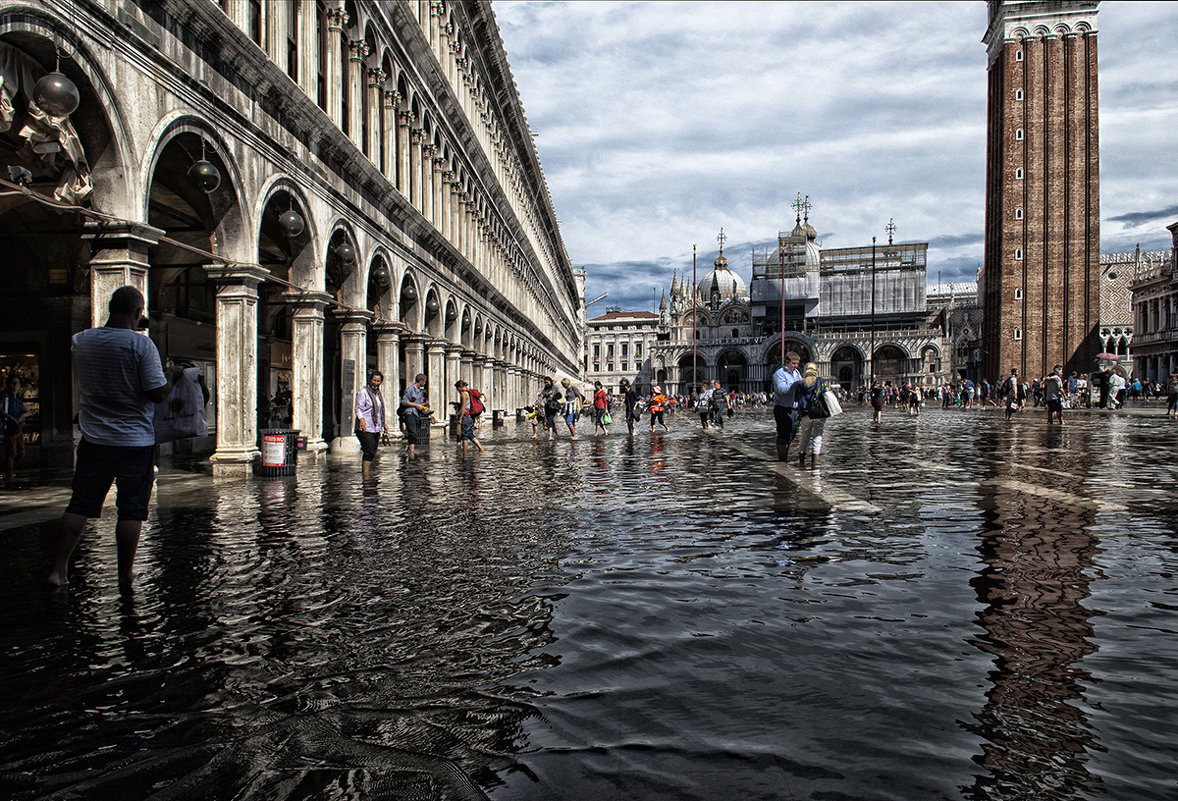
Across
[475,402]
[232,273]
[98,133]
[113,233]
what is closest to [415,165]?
[475,402]

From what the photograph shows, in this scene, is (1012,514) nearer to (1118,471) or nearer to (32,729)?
(1118,471)

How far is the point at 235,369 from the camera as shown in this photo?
1280cm

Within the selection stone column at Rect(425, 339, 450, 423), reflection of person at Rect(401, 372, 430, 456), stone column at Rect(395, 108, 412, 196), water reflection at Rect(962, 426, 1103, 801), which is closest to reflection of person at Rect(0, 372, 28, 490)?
reflection of person at Rect(401, 372, 430, 456)

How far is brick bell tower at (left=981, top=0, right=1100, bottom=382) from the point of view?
211ft

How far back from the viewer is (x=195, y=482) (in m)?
11.9

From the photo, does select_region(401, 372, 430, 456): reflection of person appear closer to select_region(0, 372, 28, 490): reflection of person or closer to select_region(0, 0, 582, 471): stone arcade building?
select_region(0, 0, 582, 471): stone arcade building

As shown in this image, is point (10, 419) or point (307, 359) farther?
point (307, 359)

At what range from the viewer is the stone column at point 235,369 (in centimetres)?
1260

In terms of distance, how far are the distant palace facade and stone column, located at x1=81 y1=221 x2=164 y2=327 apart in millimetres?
79020

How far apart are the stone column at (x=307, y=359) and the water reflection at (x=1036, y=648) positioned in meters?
12.1

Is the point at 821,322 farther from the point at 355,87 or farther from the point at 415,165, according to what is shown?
the point at 355,87

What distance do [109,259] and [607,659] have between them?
28.1 ft

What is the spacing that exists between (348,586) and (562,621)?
1.51 m

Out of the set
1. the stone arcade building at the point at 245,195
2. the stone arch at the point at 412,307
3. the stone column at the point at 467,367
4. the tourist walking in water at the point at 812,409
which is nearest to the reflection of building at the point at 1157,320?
the stone column at the point at 467,367
